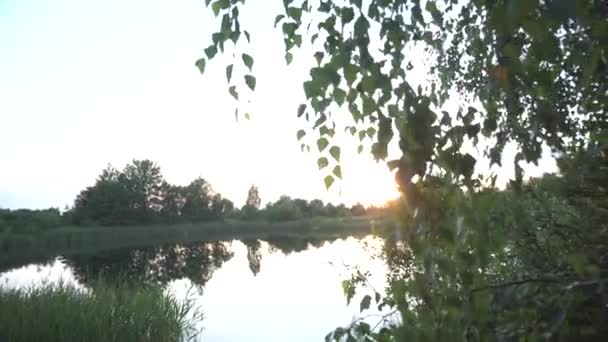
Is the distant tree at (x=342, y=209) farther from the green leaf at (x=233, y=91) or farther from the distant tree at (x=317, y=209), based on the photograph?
the distant tree at (x=317, y=209)

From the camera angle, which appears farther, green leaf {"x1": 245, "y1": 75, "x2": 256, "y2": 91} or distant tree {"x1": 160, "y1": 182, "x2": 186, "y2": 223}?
distant tree {"x1": 160, "y1": 182, "x2": 186, "y2": 223}

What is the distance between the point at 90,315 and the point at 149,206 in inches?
2162

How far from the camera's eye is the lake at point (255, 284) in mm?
10961

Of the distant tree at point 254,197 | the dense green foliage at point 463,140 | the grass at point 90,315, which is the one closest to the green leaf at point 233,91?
the dense green foliage at point 463,140

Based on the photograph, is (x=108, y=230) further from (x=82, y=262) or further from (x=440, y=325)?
(x=440, y=325)

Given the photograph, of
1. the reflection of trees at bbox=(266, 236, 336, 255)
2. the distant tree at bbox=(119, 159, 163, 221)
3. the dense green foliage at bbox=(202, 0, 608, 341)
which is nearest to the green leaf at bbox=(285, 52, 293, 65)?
the dense green foliage at bbox=(202, 0, 608, 341)

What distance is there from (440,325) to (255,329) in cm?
1160

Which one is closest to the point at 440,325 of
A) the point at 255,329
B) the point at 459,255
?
the point at 459,255

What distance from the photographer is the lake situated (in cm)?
1096

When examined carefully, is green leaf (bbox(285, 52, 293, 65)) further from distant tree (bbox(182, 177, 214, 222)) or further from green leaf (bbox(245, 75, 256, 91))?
distant tree (bbox(182, 177, 214, 222))

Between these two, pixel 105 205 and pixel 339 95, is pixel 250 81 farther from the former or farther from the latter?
pixel 105 205

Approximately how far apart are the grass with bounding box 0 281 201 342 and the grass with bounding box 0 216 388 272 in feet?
55.6

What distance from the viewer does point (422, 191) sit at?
83 cm

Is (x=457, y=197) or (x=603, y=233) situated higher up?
(x=457, y=197)
